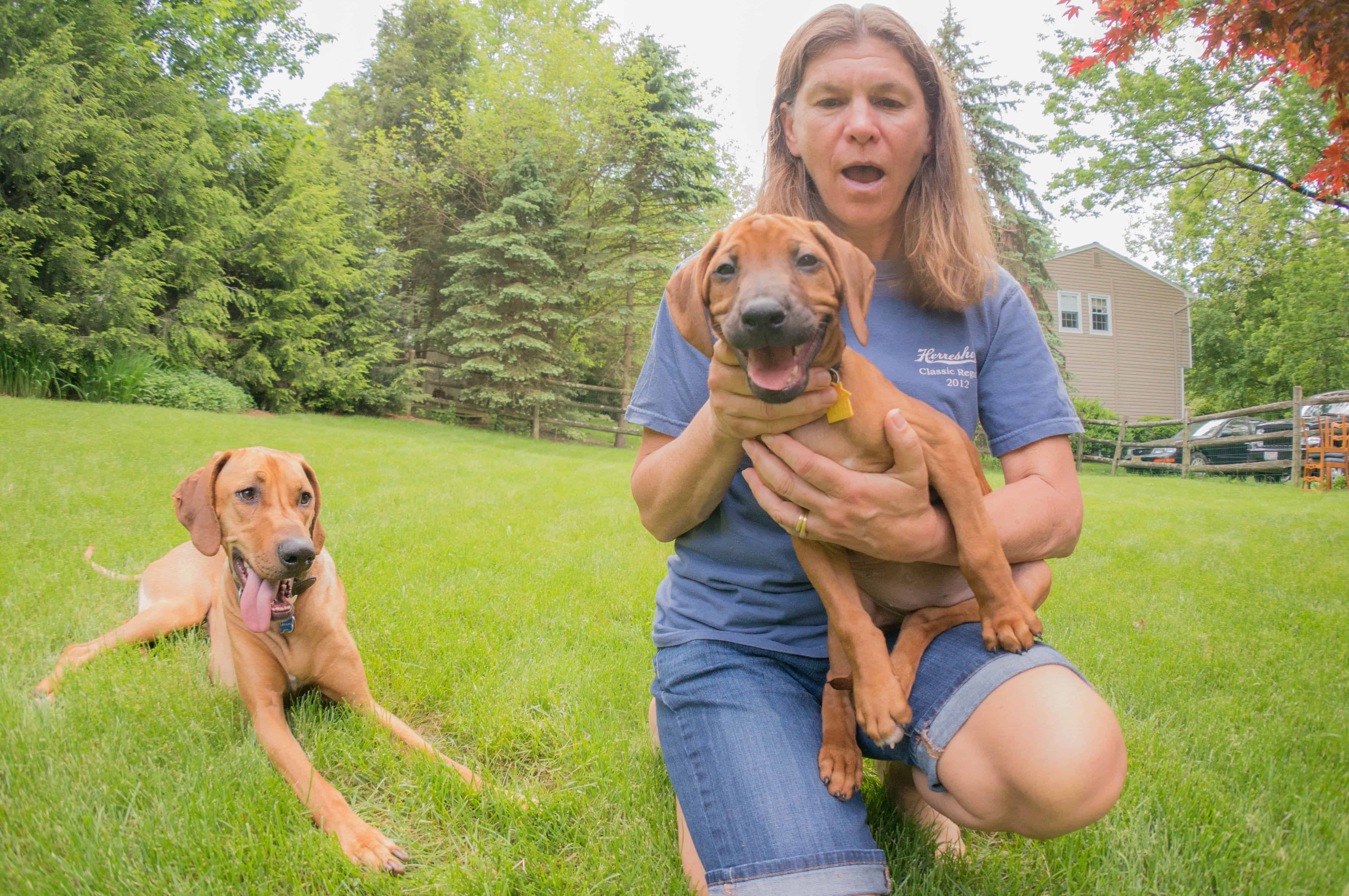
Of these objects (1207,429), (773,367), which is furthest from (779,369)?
(1207,429)

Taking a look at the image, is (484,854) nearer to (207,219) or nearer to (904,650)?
(904,650)

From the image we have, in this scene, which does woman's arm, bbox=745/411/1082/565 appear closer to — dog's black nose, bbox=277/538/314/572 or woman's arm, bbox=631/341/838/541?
woman's arm, bbox=631/341/838/541

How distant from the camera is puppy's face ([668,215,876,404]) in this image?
1.81 m

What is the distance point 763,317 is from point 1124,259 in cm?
2892

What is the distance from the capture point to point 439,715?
2898 millimetres

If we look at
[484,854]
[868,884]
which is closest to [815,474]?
[868,884]

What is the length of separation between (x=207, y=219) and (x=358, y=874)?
18.8 metres

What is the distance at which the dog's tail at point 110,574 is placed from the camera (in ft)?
13.8

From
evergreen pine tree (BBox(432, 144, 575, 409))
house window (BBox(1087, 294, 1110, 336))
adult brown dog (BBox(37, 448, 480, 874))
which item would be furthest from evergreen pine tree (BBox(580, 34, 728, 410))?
adult brown dog (BBox(37, 448, 480, 874))

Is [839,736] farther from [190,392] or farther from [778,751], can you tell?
[190,392]

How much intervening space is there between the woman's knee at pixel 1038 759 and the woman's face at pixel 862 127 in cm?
142

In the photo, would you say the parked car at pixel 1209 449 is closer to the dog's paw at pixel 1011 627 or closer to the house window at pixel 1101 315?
the house window at pixel 1101 315

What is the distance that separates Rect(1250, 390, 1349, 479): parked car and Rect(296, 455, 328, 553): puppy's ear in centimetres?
1662

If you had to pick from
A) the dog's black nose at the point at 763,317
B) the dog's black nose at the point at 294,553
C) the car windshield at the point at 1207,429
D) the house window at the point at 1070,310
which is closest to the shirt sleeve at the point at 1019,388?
the dog's black nose at the point at 763,317
